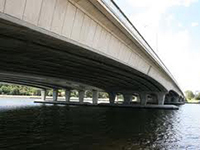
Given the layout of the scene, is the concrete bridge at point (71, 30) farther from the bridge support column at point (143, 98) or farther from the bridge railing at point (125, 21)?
the bridge support column at point (143, 98)

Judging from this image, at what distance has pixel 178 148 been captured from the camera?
56.3ft

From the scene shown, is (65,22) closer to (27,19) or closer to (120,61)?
(27,19)

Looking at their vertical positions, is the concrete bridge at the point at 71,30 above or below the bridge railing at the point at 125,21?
below

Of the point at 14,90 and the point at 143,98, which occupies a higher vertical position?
the point at 14,90

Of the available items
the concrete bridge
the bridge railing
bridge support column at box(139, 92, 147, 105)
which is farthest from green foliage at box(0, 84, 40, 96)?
the bridge railing

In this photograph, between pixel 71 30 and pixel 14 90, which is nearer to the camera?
pixel 71 30

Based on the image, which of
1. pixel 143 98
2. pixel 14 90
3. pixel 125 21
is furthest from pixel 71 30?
pixel 14 90

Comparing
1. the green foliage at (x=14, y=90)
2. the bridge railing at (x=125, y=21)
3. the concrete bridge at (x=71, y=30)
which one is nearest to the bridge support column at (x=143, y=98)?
the bridge railing at (x=125, y=21)

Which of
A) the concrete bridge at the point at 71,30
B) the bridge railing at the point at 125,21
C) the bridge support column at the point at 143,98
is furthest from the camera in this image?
the bridge support column at the point at 143,98

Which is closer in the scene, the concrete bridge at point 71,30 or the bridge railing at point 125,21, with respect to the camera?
the concrete bridge at point 71,30

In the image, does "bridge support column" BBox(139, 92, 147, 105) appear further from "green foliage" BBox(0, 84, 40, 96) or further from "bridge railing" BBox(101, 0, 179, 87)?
"green foliage" BBox(0, 84, 40, 96)

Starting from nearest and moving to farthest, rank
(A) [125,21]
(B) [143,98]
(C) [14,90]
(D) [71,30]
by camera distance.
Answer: (D) [71,30] < (A) [125,21] < (B) [143,98] < (C) [14,90]

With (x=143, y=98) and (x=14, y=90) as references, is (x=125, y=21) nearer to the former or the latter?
(x=143, y=98)

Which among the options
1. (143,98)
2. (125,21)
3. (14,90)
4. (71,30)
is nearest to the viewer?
(71,30)
